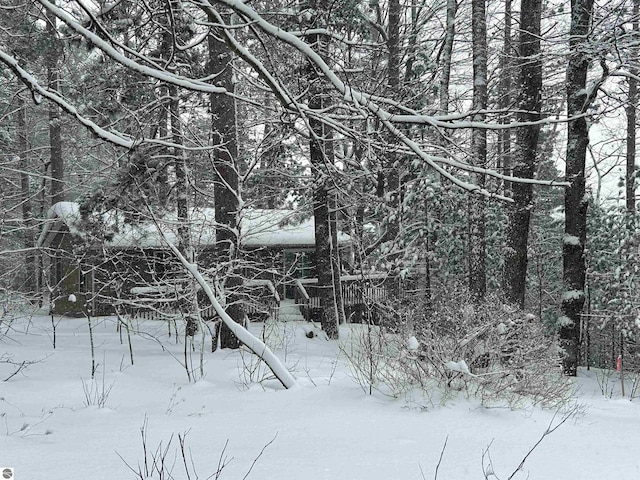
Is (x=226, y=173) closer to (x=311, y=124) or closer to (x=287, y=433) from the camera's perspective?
(x=311, y=124)

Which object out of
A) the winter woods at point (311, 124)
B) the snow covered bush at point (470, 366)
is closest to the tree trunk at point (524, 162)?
the winter woods at point (311, 124)

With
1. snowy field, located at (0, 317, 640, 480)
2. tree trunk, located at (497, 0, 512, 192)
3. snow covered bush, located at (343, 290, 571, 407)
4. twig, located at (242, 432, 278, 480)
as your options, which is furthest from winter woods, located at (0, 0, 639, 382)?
twig, located at (242, 432, 278, 480)

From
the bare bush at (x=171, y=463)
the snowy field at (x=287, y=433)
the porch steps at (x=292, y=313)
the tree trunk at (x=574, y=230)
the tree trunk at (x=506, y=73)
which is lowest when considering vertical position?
the porch steps at (x=292, y=313)

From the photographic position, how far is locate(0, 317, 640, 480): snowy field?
145 inches

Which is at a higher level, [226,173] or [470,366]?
[226,173]

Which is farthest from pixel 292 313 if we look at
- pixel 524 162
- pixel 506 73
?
pixel 524 162

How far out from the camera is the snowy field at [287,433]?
3.70m

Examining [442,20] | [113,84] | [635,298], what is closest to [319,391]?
[113,84]

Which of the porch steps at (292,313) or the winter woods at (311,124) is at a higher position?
the winter woods at (311,124)

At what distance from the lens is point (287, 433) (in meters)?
4.58

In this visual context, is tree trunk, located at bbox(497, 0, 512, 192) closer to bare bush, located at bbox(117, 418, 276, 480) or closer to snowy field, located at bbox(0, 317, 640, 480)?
snowy field, located at bbox(0, 317, 640, 480)

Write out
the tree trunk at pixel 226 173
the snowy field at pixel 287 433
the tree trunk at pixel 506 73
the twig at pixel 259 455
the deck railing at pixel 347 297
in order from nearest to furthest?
1. the twig at pixel 259 455
2. the snowy field at pixel 287 433
3. the tree trunk at pixel 226 173
4. the tree trunk at pixel 506 73
5. the deck railing at pixel 347 297

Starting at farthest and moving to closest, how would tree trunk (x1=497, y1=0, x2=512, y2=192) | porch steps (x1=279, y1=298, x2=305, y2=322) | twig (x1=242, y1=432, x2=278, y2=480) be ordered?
1. porch steps (x1=279, y1=298, x2=305, y2=322)
2. tree trunk (x1=497, y1=0, x2=512, y2=192)
3. twig (x1=242, y1=432, x2=278, y2=480)

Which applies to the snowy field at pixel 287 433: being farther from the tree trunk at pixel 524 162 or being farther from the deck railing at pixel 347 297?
the deck railing at pixel 347 297
